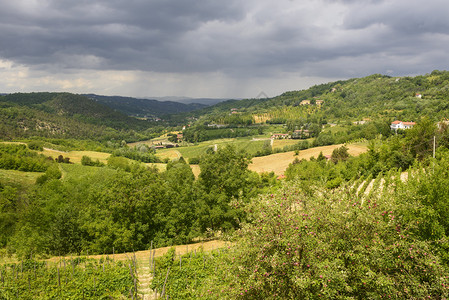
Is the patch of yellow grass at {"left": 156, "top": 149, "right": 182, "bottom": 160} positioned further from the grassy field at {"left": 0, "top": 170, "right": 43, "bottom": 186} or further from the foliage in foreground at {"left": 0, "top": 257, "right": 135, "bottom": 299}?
the foliage in foreground at {"left": 0, "top": 257, "right": 135, "bottom": 299}

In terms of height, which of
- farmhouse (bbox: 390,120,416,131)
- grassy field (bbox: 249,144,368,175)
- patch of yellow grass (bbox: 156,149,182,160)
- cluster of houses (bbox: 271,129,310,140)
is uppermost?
farmhouse (bbox: 390,120,416,131)

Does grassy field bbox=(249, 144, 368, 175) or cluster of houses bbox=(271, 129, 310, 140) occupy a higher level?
cluster of houses bbox=(271, 129, 310, 140)

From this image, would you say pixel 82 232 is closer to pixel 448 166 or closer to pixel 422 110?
pixel 448 166

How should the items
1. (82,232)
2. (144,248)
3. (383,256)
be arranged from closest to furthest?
(383,256), (144,248), (82,232)

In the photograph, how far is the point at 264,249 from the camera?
30.8 feet

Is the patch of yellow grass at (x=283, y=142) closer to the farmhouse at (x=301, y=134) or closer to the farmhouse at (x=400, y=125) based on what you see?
the farmhouse at (x=301, y=134)

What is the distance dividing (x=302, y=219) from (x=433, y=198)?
9.31 metres

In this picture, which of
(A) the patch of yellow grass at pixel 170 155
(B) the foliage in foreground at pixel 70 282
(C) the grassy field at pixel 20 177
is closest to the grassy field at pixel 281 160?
(A) the patch of yellow grass at pixel 170 155

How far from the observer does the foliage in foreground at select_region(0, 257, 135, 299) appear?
1555cm

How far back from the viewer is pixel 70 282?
1653cm

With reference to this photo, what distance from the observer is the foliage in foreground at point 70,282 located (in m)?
15.5

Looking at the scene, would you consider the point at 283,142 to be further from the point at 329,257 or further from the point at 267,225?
the point at 329,257

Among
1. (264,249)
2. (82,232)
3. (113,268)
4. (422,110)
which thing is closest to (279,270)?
(264,249)

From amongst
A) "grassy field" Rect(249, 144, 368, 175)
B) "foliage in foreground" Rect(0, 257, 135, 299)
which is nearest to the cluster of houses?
"grassy field" Rect(249, 144, 368, 175)
